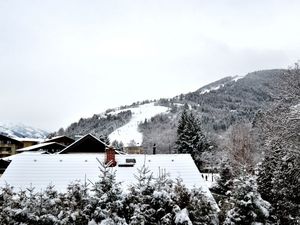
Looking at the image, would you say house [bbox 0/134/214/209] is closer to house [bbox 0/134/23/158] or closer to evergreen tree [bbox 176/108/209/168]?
evergreen tree [bbox 176/108/209/168]

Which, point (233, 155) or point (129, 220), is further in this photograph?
point (233, 155)

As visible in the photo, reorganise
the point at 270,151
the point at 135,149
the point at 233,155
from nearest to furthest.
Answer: the point at 270,151
the point at 233,155
the point at 135,149

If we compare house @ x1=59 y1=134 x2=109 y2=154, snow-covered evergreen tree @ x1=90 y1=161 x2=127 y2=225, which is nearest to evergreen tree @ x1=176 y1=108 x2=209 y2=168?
house @ x1=59 y1=134 x2=109 y2=154

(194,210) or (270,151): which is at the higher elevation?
(270,151)

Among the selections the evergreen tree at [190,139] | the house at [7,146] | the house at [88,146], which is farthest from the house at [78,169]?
the house at [7,146]

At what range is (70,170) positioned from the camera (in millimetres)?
20953

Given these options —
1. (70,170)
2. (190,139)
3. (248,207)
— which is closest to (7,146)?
(190,139)

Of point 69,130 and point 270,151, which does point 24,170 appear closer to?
point 270,151

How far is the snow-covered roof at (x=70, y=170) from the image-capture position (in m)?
20.0

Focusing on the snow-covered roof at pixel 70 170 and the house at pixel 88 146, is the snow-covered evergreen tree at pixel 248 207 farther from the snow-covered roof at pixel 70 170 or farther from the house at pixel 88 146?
the house at pixel 88 146

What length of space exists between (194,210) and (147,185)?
155 cm

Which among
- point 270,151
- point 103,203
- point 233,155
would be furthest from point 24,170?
point 233,155

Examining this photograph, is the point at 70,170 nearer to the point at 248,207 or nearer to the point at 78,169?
the point at 78,169

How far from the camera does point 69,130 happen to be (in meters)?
176
